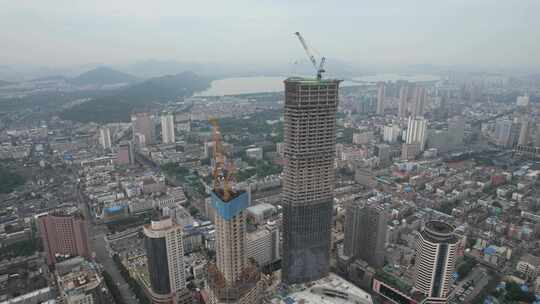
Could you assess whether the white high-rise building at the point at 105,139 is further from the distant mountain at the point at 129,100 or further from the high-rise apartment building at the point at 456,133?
the high-rise apartment building at the point at 456,133

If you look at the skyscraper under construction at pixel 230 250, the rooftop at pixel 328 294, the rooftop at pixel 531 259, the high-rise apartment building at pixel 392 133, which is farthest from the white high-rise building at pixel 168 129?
the rooftop at pixel 531 259

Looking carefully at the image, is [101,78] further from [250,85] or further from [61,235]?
[61,235]

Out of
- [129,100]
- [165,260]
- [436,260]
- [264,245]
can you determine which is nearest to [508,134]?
[436,260]

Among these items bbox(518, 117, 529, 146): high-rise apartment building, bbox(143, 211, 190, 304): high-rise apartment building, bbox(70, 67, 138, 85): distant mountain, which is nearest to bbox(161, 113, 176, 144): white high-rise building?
bbox(143, 211, 190, 304): high-rise apartment building

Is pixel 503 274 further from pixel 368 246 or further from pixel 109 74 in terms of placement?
pixel 109 74

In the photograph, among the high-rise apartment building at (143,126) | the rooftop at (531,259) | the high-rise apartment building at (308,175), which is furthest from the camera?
the high-rise apartment building at (143,126)

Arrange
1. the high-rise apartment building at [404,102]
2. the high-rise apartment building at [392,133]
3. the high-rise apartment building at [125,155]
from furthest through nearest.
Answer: the high-rise apartment building at [404,102], the high-rise apartment building at [392,133], the high-rise apartment building at [125,155]

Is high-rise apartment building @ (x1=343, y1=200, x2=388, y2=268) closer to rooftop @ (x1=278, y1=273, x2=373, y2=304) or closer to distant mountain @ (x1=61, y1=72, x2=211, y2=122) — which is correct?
rooftop @ (x1=278, y1=273, x2=373, y2=304)
